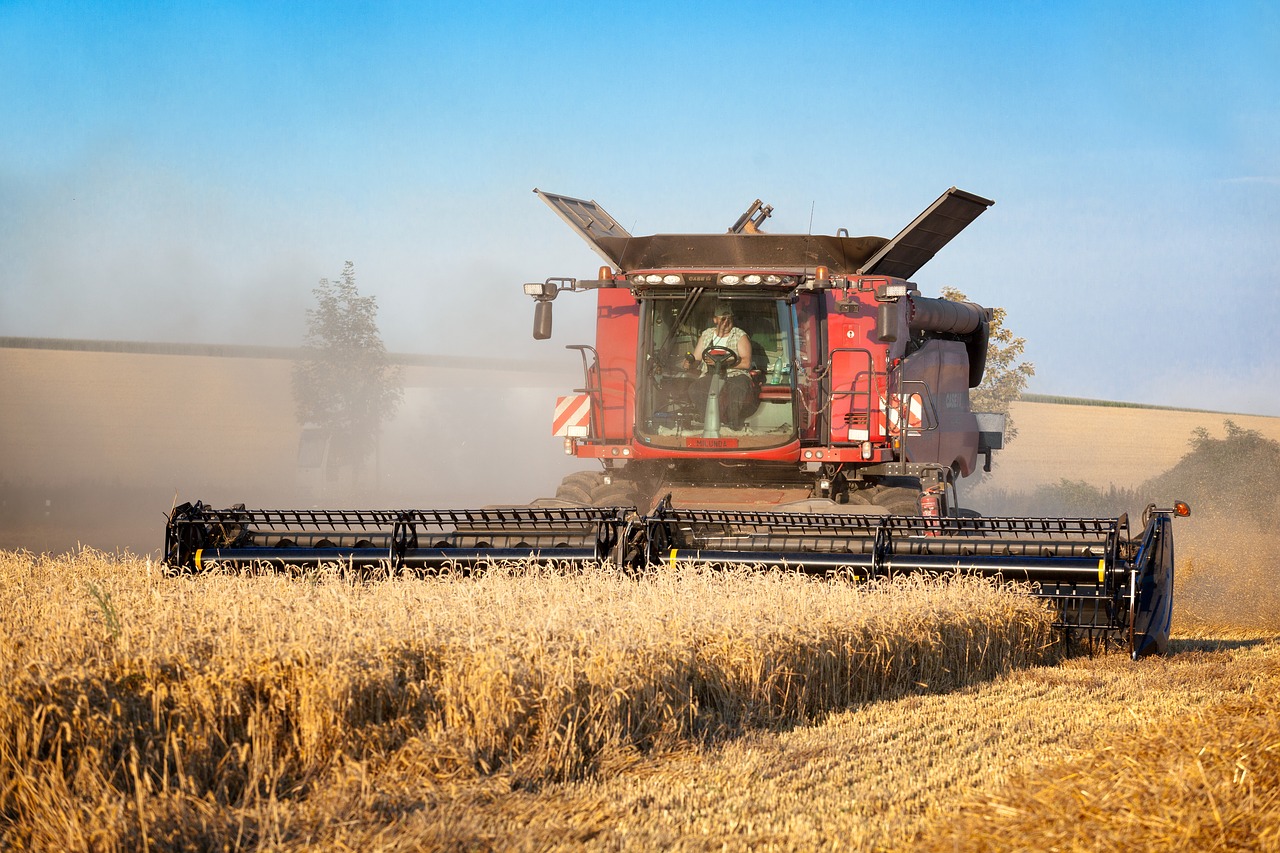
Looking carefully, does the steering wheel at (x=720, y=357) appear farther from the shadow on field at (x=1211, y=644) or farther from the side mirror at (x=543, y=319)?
the shadow on field at (x=1211, y=644)

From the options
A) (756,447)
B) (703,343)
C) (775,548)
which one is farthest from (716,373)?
(775,548)

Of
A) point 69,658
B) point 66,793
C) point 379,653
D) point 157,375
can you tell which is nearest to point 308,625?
point 379,653

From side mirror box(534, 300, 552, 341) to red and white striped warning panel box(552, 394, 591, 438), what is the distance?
662 millimetres

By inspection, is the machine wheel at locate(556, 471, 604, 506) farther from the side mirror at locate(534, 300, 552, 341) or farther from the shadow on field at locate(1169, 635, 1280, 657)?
the shadow on field at locate(1169, 635, 1280, 657)

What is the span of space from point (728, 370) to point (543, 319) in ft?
4.59

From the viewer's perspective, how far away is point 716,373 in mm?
9516

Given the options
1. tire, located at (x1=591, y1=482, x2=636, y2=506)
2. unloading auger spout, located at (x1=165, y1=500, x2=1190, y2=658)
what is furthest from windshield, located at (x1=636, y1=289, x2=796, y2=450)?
unloading auger spout, located at (x1=165, y1=500, x2=1190, y2=658)

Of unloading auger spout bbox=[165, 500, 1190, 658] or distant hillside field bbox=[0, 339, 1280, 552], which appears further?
distant hillside field bbox=[0, 339, 1280, 552]

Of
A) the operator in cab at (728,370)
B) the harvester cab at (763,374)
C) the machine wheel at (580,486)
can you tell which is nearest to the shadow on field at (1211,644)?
the harvester cab at (763,374)

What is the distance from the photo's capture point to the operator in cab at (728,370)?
9.41 meters

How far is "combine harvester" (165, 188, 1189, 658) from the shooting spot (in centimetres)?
765

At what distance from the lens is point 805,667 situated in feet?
18.7

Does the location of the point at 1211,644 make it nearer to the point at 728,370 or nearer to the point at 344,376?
the point at 728,370

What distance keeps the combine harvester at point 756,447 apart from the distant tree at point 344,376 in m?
20.8
